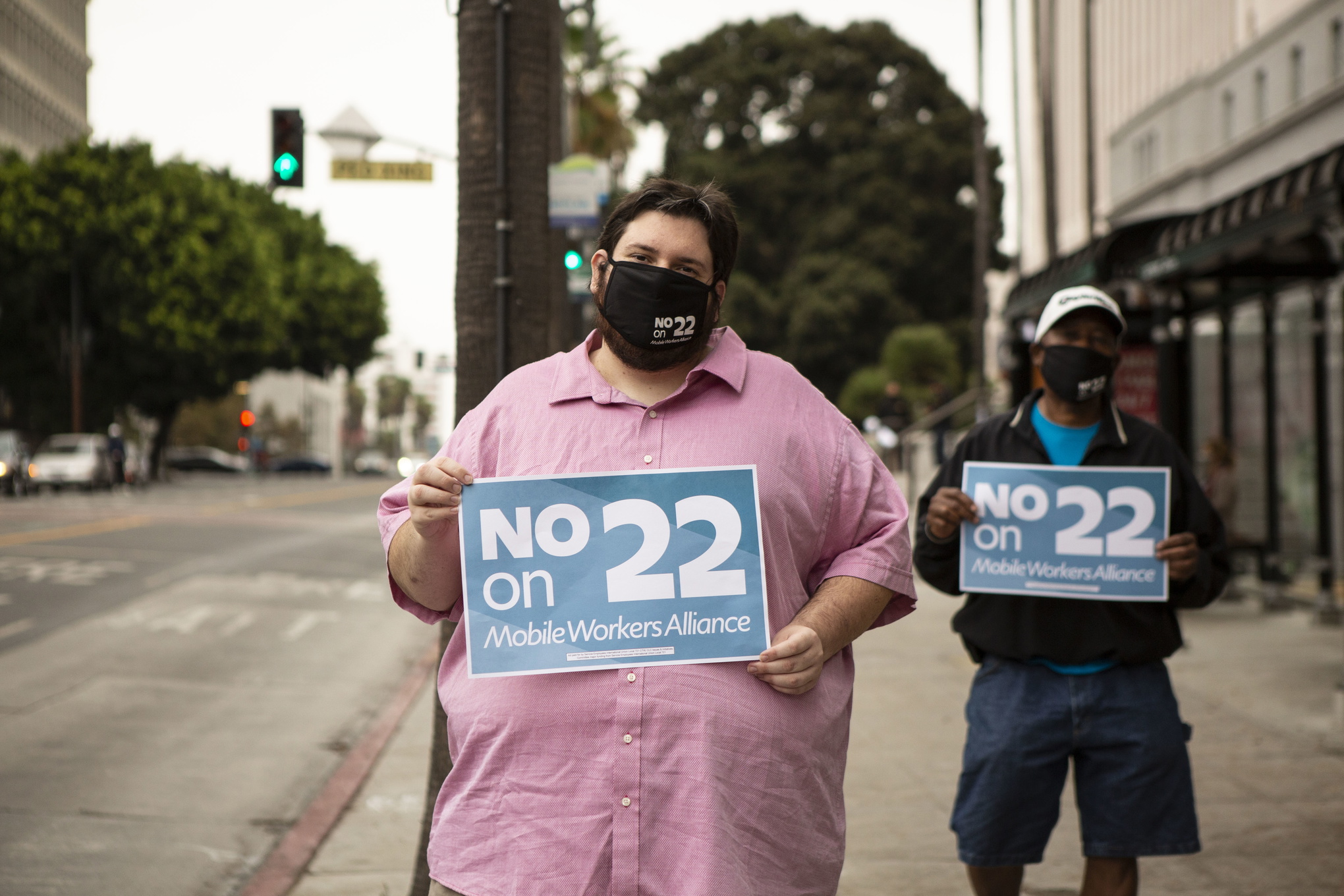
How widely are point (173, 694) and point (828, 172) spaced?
3858 cm

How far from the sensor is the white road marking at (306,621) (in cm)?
1248

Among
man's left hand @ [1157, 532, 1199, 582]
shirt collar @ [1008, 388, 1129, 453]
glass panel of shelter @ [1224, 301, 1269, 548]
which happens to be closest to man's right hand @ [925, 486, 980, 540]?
shirt collar @ [1008, 388, 1129, 453]

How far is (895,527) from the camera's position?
2656 mm

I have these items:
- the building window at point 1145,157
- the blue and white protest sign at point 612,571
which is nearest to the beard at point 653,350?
the blue and white protest sign at point 612,571

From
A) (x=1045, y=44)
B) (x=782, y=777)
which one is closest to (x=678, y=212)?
(x=782, y=777)

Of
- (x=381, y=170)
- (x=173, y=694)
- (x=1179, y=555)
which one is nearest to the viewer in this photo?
(x=1179, y=555)

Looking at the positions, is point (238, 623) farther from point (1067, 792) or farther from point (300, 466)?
point (300, 466)

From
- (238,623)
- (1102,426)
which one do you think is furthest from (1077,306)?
(238,623)

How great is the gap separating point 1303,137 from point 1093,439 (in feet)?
57.3

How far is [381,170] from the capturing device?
12.3m

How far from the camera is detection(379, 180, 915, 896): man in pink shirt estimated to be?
2.39 metres

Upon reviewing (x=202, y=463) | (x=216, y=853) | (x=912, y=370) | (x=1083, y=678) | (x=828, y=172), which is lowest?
(x=216, y=853)

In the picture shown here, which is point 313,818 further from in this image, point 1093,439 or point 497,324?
point 1093,439

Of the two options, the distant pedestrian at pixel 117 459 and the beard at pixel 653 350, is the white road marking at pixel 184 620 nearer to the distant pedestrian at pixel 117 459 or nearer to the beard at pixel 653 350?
the beard at pixel 653 350
